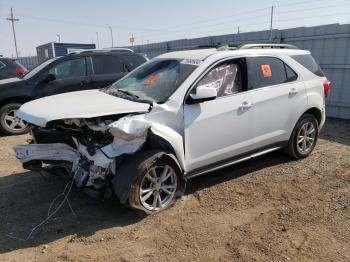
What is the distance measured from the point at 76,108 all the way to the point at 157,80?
1129 millimetres

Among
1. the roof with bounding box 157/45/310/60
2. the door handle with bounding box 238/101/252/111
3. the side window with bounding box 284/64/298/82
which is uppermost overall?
the roof with bounding box 157/45/310/60

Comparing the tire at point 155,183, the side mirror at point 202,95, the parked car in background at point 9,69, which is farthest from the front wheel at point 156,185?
the parked car in background at point 9,69

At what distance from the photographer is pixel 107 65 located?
8391 mm

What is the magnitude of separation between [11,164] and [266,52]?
436cm

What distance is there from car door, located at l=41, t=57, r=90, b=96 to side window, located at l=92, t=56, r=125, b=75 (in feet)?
0.87

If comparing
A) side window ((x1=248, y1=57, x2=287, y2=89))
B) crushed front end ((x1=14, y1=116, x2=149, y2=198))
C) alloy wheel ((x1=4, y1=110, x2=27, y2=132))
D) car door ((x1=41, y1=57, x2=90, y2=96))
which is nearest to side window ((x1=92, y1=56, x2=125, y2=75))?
car door ((x1=41, y1=57, x2=90, y2=96))

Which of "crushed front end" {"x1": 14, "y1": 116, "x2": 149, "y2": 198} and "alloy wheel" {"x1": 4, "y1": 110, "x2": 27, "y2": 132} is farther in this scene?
"alloy wheel" {"x1": 4, "y1": 110, "x2": 27, "y2": 132}

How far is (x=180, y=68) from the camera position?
4414 mm

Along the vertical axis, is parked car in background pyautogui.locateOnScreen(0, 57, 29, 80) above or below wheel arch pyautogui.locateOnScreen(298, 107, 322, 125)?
above

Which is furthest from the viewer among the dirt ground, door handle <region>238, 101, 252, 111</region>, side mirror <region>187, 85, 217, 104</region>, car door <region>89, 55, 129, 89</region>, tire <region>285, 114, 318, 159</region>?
car door <region>89, 55, 129, 89</region>

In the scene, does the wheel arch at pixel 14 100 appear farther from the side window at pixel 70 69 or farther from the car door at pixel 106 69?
the car door at pixel 106 69

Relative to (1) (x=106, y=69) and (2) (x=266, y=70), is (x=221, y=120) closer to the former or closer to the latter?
(2) (x=266, y=70)

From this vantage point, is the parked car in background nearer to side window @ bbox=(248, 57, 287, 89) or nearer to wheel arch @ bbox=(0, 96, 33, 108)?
wheel arch @ bbox=(0, 96, 33, 108)

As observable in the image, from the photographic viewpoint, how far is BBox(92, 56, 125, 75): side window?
8.28m
